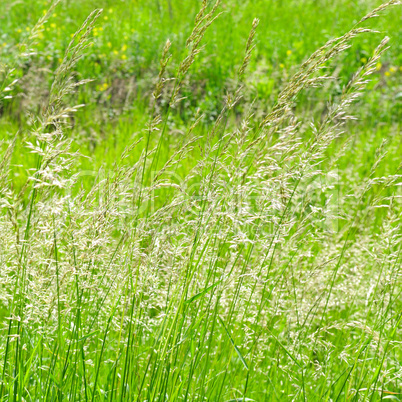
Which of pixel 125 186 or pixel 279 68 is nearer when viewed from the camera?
pixel 125 186

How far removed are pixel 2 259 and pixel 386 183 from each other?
1271 mm

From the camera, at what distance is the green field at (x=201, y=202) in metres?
1.49

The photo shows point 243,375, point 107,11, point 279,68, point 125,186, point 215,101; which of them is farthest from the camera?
point 107,11

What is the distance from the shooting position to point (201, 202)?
174 centimetres

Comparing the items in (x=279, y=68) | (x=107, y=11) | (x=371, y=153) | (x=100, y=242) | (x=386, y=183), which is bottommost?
(x=100, y=242)

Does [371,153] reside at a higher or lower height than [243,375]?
higher

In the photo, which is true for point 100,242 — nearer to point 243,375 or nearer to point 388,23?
point 243,375

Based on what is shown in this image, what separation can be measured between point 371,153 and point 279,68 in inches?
75.6

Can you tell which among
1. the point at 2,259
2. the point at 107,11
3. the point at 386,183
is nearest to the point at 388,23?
the point at 107,11

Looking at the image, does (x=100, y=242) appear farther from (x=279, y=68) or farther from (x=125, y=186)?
(x=279, y=68)

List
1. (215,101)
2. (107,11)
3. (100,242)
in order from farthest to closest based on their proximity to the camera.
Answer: (107,11) < (215,101) < (100,242)

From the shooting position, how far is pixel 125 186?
1.69 metres

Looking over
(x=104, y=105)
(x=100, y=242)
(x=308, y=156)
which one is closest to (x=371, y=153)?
(x=104, y=105)

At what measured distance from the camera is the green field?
1490 millimetres
